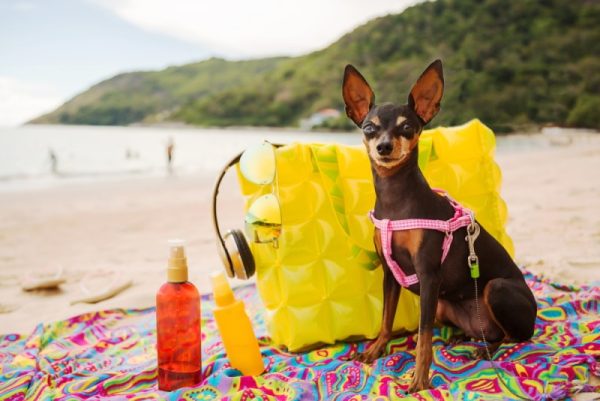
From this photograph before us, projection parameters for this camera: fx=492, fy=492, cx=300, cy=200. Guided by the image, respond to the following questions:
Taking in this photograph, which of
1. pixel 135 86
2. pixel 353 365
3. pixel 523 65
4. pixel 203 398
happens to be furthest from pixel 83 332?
pixel 135 86

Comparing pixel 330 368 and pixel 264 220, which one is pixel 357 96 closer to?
pixel 264 220

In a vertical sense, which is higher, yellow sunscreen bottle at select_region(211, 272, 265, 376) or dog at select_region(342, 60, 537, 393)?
dog at select_region(342, 60, 537, 393)

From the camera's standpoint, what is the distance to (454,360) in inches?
102

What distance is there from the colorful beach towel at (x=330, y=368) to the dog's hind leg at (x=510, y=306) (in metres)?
0.13

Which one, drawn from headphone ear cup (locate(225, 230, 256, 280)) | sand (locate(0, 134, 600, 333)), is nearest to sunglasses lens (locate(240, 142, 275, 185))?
headphone ear cup (locate(225, 230, 256, 280))

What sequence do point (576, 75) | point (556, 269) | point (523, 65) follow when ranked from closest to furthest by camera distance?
point (556, 269), point (523, 65), point (576, 75)

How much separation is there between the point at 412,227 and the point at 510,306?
0.67 m

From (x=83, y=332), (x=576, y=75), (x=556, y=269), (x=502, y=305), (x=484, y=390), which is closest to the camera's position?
(x=484, y=390)

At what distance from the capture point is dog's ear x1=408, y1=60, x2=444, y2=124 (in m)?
2.42

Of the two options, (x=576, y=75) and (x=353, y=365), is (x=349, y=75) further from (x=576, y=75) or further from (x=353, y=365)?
(x=576, y=75)

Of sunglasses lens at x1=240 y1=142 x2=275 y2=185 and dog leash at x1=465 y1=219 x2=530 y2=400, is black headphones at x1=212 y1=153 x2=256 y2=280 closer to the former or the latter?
sunglasses lens at x1=240 y1=142 x2=275 y2=185

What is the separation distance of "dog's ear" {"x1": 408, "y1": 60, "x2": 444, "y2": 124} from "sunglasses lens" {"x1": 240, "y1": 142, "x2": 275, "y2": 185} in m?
0.83

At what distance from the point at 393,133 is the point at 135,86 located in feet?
521

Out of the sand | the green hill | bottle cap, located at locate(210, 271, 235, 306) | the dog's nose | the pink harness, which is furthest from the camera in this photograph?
the green hill
